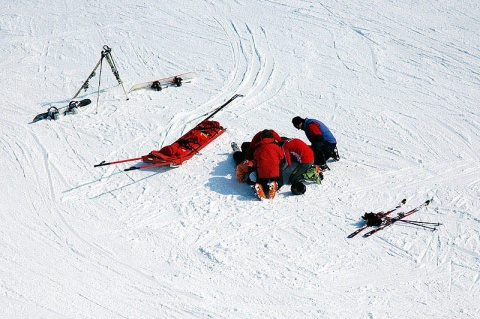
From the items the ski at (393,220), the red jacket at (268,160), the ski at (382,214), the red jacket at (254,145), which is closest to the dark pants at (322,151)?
the red jacket at (254,145)

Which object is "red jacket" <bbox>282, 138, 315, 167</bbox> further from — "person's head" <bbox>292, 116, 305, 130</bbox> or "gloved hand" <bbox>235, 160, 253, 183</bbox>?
"gloved hand" <bbox>235, 160, 253, 183</bbox>

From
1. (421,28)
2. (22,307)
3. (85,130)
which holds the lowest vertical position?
(22,307)

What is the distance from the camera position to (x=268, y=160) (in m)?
7.54

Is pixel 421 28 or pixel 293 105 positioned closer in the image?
pixel 293 105

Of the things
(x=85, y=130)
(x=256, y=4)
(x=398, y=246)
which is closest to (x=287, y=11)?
(x=256, y=4)

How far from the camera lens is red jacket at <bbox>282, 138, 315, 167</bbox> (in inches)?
306

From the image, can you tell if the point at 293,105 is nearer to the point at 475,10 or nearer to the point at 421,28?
the point at 421,28

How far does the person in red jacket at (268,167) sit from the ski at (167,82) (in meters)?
3.76

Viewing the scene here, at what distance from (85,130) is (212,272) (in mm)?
4286

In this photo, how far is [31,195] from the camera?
25.9 feet

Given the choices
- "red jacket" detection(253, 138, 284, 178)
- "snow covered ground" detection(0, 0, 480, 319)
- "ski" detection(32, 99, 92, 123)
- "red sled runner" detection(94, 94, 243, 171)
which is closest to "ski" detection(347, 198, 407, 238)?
"snow covered ground" detection(0, 0, 480, 319)

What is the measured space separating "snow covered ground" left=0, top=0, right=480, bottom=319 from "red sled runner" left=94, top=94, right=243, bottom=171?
0.18m

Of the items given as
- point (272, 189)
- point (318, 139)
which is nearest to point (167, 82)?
point (318, 139)

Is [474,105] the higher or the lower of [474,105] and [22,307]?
the higher
